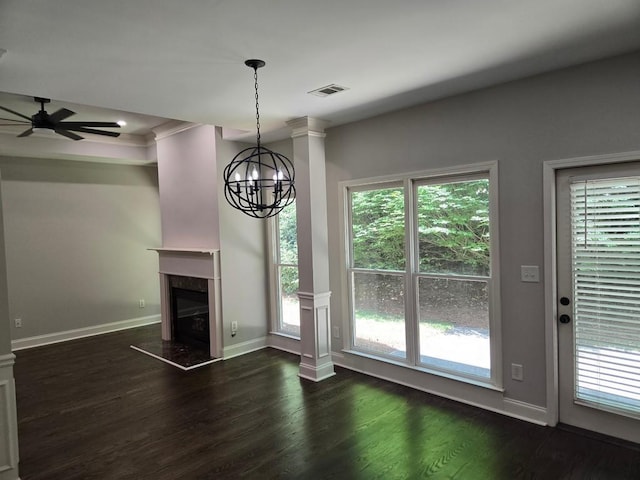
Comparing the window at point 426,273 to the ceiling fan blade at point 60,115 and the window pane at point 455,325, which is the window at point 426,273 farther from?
the ceiling fan blade at point 60,115

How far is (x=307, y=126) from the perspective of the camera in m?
4.23

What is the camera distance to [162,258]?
19.3ft

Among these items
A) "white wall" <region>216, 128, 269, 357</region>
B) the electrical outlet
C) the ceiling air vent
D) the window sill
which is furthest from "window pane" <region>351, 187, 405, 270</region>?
"white wall" <region>216, 128, 269, 357</region>

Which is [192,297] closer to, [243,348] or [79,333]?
[243,348]

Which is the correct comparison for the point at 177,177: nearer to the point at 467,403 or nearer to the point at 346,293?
the point at 346,293

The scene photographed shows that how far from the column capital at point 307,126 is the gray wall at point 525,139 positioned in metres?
0.74

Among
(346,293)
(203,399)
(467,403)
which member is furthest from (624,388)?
(203,399)

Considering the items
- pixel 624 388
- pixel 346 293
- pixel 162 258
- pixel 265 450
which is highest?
pixel 162 258

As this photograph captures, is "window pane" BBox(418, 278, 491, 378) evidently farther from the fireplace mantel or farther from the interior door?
the fireplace mantel

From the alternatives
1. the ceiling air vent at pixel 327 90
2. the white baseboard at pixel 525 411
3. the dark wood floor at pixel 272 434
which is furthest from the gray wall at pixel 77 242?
the white baseboard at pixel 525 411

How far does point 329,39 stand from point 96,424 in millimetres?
3456

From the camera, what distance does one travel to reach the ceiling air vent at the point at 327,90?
326 cm

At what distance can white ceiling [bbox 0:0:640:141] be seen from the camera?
6.71 ft

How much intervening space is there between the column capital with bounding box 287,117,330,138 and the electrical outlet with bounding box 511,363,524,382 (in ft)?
9.29
